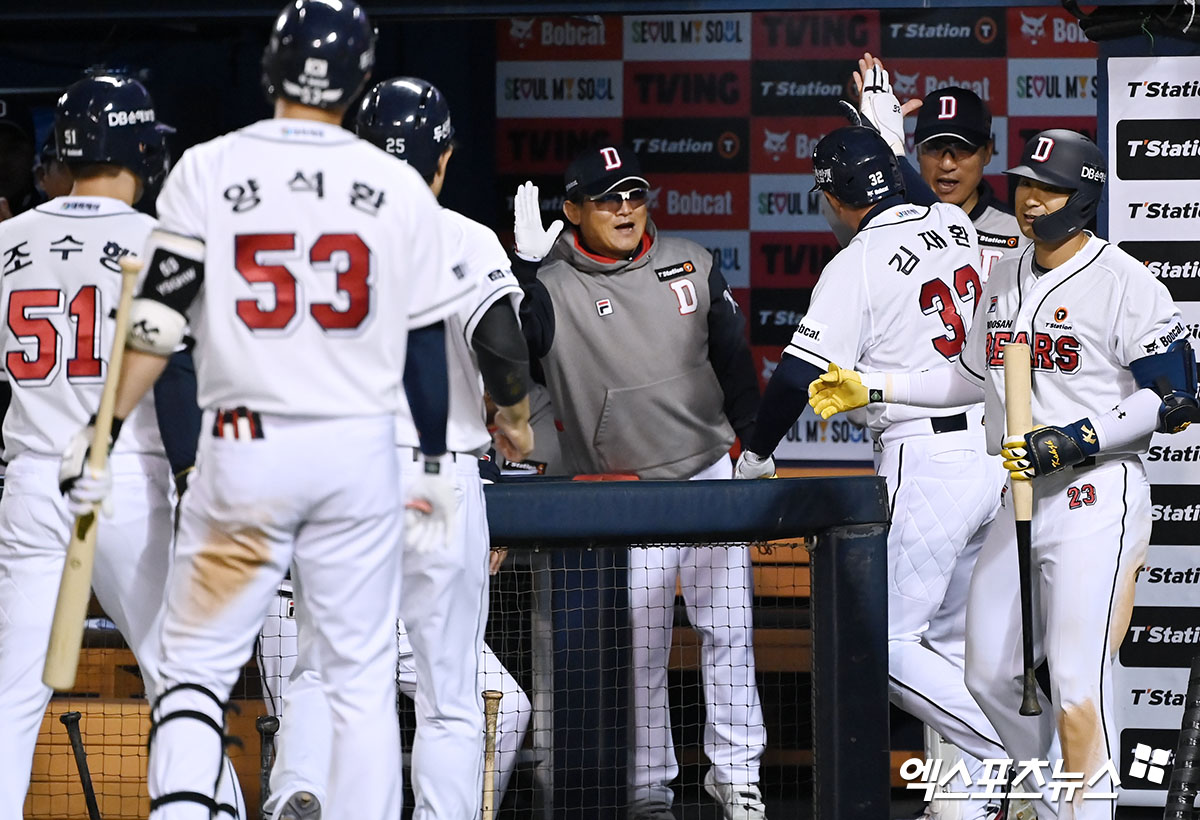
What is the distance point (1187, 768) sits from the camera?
151 inches

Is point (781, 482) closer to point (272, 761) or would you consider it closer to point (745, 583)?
point (745, 583)

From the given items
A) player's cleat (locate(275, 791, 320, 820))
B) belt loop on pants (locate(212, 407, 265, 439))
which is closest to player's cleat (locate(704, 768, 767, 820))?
player's cleat (locate(275, 791, 320, 820))

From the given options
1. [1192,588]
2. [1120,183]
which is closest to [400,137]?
[1120,183]

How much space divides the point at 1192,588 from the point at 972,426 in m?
0.76

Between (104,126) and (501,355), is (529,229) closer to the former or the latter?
(501,355)

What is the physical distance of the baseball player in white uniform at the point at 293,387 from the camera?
9.49 ft

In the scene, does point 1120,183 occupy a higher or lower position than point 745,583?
higher

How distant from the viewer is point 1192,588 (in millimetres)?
4605

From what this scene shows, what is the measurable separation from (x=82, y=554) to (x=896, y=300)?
91.1 inches

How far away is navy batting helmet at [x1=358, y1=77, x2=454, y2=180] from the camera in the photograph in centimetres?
350

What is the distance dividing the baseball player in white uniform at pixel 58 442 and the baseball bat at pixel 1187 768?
6.95 ft

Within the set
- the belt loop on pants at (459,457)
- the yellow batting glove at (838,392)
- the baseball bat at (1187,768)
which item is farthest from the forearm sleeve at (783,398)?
the baseball bat at (1187,768)

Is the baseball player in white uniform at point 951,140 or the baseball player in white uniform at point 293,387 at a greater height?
the baseball player in white uniform at point 951,140

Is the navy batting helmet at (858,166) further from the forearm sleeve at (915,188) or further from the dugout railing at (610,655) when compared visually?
the dugout railing at (610,655)
